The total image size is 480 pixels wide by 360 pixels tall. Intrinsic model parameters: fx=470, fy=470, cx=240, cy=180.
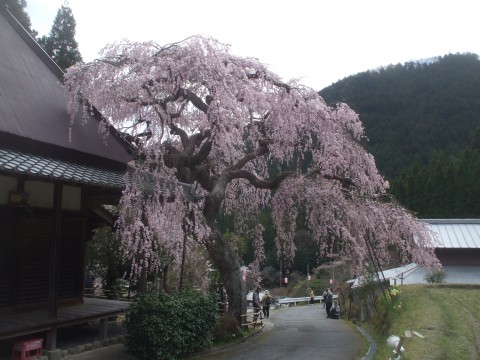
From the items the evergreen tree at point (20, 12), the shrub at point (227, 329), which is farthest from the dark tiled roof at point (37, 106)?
the evergreen tree at point (20, 12)

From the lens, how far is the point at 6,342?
388 inches

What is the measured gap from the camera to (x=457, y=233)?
71.6 ft

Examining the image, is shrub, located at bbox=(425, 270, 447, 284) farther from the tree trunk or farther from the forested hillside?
the forested hillside

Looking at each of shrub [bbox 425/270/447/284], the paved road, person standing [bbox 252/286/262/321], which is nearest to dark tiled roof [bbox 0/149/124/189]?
the paved road

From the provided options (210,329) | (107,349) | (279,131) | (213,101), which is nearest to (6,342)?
(107,349)

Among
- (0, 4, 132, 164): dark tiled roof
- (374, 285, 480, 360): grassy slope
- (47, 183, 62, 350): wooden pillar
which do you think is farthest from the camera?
(0, 4, 132, 164): dark tiled roof

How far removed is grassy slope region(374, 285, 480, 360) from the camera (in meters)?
8.20

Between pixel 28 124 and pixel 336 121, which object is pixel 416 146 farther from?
pixel 28 124

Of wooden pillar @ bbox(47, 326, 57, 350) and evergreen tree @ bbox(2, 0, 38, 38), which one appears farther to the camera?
evergreen tree @ bbox(2, 0, 38, 38)

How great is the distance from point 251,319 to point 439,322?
23.5ft

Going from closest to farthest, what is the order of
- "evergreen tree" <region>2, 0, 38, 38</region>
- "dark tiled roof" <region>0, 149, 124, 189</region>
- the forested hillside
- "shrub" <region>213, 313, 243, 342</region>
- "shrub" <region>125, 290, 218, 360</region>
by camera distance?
1. "dark tiled roof" <region>0, 149, 124, 189</region>
2. "shrub" <region>125, 290, 218, 360</region>
3. "shrub" <region>213, 313, 243, 342</region>
4. "evergreen tree" <region>2, 0, 38, 38</region>
5. the forested hillside

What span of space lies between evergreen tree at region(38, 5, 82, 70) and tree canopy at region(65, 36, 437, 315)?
1260 centimetres

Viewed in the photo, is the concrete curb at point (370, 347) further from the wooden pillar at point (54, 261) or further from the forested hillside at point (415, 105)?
the forested hillside at point (415, 105)

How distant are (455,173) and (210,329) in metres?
39.5
